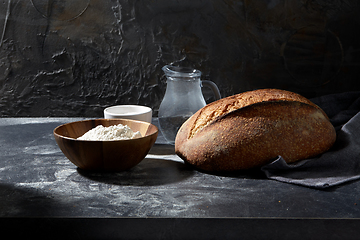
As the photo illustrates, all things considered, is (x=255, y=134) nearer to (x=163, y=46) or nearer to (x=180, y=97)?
(x=180, y=97)

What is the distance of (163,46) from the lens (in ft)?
5.42

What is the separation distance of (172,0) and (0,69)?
3.17 feet

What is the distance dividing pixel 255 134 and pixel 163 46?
100 cm

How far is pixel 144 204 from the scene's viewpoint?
65 cm

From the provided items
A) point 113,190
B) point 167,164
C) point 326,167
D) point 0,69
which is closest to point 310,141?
point 326,167

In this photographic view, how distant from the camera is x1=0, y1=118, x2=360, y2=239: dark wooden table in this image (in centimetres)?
59

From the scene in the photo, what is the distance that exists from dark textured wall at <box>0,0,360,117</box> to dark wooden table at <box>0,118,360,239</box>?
0.91 m

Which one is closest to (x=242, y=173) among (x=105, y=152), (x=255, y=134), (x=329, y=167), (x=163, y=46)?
(x=255, y=134)

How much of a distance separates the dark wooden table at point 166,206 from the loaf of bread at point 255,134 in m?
0.05

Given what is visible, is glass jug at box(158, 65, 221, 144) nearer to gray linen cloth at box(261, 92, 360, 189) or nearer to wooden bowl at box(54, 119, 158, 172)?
wooden bowl at box(54, 119, 158, 172)

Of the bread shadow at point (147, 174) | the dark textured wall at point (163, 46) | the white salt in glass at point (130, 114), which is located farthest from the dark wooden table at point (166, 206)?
the dark textured wall at point (163, 46)

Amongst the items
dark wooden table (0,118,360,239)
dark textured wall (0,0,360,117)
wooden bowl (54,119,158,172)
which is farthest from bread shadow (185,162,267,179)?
dark textured wall (0,0,360,117)

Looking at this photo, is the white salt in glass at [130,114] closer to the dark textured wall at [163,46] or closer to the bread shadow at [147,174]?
the bread shadow at [147,174]

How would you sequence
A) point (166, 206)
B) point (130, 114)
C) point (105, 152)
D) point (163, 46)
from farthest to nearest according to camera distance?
point (163, 46) → point (130, 114) → point (105, 152) → point (166, 206)
